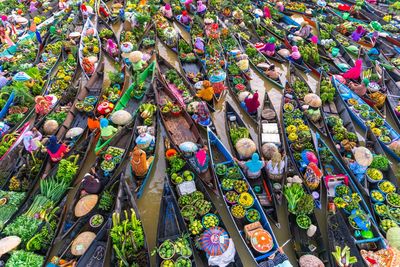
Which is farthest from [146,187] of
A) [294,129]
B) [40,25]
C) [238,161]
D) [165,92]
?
[40,25]

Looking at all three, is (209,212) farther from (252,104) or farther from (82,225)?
(252,104)

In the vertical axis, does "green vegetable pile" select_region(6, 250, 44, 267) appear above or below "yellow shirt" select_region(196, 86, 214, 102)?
below

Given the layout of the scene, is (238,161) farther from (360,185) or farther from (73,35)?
(73,35)

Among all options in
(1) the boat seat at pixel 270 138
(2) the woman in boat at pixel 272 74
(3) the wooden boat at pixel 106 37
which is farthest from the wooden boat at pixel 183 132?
(2) the woman in boat at pixel 272 74

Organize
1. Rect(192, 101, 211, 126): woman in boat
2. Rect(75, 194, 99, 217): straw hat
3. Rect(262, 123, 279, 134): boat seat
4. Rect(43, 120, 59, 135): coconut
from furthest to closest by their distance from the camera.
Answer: Rect(192, 101, 211, 126): woman in boat
Rect(262, 123, 279, 134): boat seat
Rect(43, 120, 59, 135): coconut
Rect(75, 194, 99, 217): straw hat

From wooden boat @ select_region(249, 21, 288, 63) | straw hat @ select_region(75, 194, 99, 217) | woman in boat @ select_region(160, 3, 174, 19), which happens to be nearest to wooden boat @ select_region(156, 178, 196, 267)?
straw hat @ select_region(75, 194, 99, 217)

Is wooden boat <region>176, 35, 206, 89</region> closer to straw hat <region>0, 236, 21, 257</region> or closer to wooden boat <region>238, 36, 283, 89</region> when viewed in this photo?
wooden boat <region>238, 36, 283, 89</region>
